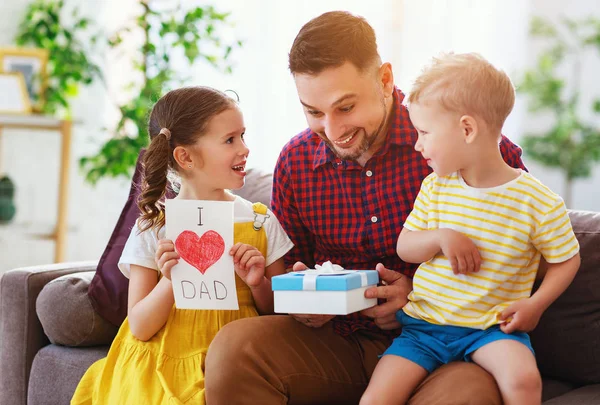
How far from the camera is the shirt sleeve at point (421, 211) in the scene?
59.2 inches

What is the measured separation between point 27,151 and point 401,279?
3.06 metres

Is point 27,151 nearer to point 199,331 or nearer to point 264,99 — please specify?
point 264,99

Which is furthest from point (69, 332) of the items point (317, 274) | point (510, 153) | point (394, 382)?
point (510, 153)

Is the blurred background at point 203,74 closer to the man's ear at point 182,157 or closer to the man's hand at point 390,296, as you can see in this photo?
the man's ear at point 182,157

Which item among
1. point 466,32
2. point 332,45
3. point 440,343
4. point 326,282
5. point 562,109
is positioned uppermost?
point 466,32

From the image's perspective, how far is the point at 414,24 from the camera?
11.7ft

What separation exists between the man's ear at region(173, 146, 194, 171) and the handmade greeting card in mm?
201

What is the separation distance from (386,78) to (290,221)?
41cm

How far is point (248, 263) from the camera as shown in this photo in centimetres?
159

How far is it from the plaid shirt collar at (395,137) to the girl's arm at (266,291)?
0.25 meters

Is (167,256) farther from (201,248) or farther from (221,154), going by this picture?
(221,154)

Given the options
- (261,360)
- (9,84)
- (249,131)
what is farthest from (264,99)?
(261,360)

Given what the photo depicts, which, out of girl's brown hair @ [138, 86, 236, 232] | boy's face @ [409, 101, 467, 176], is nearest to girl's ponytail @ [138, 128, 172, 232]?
girl's brown hair @ [138, 86, 236, 232]

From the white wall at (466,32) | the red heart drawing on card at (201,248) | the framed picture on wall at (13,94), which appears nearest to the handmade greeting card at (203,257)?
the red heart drawing on card at (201,248)
